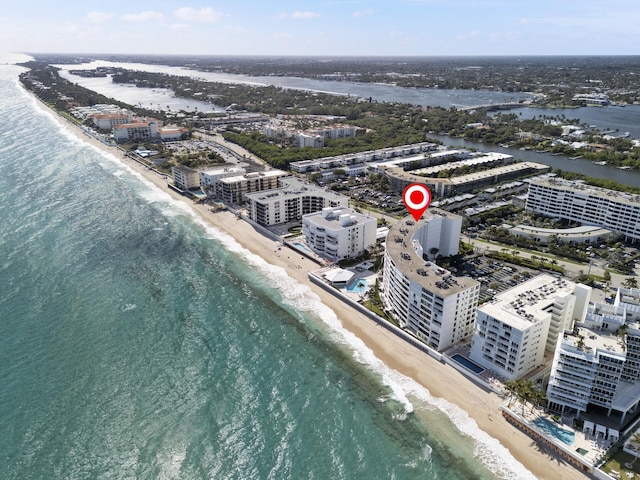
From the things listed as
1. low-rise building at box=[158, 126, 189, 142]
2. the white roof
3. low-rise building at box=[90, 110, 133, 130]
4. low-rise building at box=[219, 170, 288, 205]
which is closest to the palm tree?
the white roof

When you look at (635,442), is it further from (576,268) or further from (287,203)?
(287,203)

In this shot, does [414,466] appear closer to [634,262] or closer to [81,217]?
[634,262]

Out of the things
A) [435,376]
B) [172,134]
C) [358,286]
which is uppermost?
[172,134]

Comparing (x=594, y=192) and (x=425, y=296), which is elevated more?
(x=594, y=192)

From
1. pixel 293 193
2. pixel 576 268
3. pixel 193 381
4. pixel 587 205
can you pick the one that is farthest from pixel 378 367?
pixel 587 205

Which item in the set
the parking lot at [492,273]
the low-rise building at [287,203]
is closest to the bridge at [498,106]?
the low-rise building at [287,203]

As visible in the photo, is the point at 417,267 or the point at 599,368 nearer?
the point at 599,368
